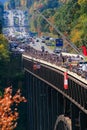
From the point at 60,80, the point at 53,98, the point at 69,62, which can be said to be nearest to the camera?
the point at 60,80

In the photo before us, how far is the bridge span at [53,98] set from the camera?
5603 centimetres

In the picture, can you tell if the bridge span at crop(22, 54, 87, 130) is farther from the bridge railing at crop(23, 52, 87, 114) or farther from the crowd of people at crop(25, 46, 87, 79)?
the crowd of people at crop(25, 46, 87, 79)

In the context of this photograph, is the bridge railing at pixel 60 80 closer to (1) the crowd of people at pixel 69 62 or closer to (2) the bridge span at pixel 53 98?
(2) the bridge span at pixel 53 98

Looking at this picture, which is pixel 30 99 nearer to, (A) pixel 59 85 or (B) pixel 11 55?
(B) pixel 11 55

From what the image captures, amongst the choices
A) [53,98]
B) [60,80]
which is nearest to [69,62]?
[60,80]

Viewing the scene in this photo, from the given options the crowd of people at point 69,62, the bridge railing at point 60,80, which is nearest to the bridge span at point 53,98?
the bridge railing at point 60,80

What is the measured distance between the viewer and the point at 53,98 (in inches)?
2965

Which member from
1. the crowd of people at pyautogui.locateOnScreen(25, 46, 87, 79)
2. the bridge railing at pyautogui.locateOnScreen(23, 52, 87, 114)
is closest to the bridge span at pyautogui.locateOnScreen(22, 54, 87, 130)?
the bridge railing at pyautogui.locateOnScreen(23, 52, 87, 114)

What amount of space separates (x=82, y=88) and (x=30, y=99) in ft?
128

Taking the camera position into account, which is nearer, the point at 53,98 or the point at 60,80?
the point at 60,80

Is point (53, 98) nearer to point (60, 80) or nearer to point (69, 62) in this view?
point (69, 62)

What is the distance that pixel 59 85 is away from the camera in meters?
66.8

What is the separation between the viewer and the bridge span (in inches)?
2206

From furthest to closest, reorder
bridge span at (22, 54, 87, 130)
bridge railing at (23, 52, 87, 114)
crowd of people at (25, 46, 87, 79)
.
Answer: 1. crowd of people at (25, 46, 87, 79)
2. bridge span at (22, 54, 87, 130)
3. bridge railing at (23, 52, 87, 114)
